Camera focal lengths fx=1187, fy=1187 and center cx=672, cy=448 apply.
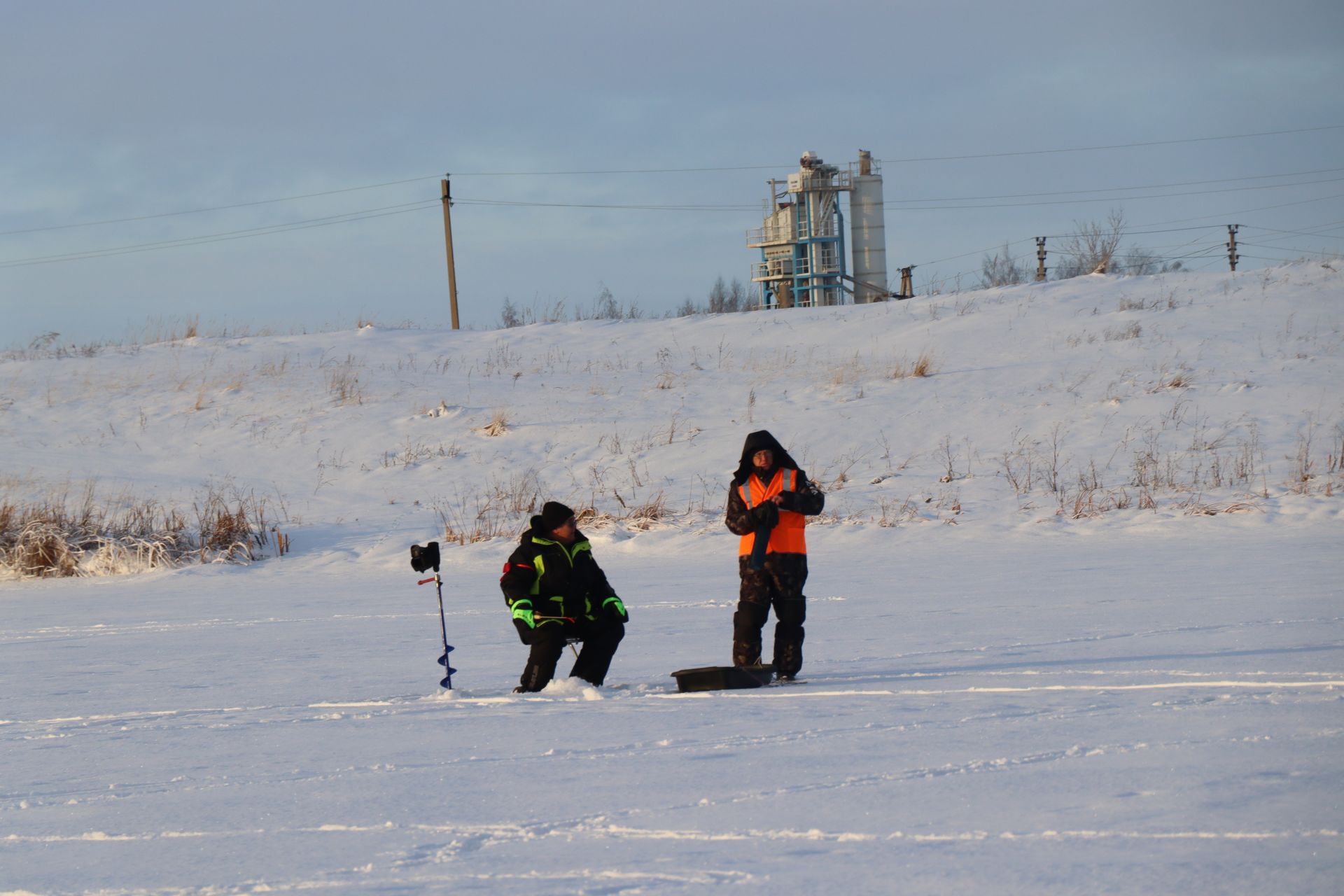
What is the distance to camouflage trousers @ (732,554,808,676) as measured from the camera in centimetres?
704

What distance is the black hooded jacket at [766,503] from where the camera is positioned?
689 cm

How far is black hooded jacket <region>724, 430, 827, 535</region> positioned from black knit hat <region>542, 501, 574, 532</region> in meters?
0.96

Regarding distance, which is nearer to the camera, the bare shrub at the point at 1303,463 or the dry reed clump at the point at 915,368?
the bare shrub at the point at 1303,463

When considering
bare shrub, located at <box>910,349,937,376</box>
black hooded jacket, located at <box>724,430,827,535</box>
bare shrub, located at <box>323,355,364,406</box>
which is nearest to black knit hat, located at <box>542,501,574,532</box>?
black hooded jacket, located at <box>724,430,827,535</box>

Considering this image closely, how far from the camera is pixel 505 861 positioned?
3.93m

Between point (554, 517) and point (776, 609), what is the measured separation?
4.81 feet

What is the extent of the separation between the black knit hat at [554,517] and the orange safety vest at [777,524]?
105cm

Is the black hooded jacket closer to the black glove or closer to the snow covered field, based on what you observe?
the black glove

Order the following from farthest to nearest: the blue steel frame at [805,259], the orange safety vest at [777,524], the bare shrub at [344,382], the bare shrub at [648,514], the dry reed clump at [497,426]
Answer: the blue steel frame at [805,259] → the bare shrub at [344,382] → the dry reed clump at [497,426] → the bare shrub at [648,514] → the orange safety vest at [777,524]

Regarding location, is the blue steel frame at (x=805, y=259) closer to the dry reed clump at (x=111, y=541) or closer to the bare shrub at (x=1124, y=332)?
the bare shrub at (x=1124, y=332)

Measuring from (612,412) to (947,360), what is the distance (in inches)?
264

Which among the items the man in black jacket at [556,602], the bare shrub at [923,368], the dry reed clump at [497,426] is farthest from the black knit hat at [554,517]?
the bare shrub at [923,368]

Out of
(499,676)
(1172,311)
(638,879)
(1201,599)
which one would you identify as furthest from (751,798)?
(1172,311)

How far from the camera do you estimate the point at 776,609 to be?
7.18 meters
